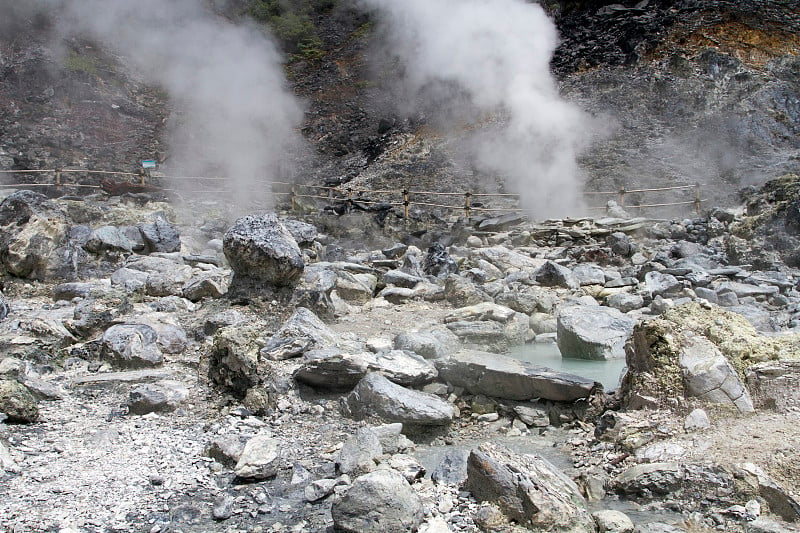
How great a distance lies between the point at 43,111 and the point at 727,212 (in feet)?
47.6

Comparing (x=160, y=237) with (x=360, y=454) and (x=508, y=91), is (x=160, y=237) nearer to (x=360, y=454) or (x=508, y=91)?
(x=360, y=454)

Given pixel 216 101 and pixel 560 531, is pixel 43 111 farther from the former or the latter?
pixel 560 531

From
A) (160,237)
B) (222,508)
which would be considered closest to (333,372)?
(222,508)

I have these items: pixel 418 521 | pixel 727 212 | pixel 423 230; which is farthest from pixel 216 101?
pixel 418 521

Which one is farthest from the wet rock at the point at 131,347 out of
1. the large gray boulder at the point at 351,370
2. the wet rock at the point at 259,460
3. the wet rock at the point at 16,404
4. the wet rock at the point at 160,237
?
the wet rock at the point at 160,237

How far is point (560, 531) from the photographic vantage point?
215 centimetres

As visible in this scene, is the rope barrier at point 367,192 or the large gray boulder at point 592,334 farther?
the rope barrier at point 367,192

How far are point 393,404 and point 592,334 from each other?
1676mm

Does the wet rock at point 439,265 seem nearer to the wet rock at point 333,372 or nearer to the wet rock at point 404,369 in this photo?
the wet rock at point 404,369

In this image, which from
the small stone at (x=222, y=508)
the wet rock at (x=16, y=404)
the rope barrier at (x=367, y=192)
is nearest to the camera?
the small stone at (x=222, y=508)

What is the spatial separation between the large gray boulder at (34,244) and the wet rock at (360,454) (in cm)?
419

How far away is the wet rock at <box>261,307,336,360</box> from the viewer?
3938 millimetres

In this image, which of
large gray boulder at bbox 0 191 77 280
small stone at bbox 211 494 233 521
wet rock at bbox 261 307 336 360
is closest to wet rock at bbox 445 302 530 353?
wet rock at bbox 261 307 336 360

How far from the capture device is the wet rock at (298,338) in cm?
394
